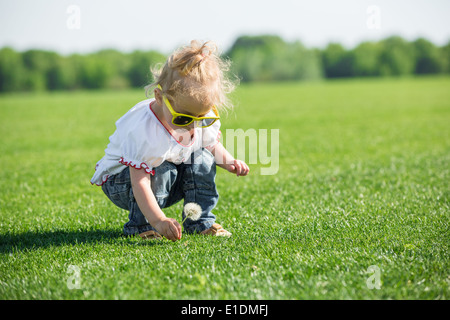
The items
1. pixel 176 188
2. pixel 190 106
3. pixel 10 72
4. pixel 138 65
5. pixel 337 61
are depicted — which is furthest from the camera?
pixel 337 61

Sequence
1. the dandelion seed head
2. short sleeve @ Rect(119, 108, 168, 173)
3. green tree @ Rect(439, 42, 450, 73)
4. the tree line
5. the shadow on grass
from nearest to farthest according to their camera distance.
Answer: short sleeve @ Rect(119, 108, 168, 173)
the shadow on grass
the dandelion seed head
the tree line
green tree @ Rect(439, 42, 450, 73)

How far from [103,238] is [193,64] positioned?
1.32 metres

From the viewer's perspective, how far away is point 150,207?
8.70ft

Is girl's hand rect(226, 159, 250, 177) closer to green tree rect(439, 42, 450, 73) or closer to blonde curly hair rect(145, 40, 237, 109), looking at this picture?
blonde curly hair rect(145, 40, 237, 109)

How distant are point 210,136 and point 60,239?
4.00ft

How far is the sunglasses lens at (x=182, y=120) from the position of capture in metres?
2.60

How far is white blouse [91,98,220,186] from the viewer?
269cm

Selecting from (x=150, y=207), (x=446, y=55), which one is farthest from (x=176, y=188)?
(x=446, y=55)

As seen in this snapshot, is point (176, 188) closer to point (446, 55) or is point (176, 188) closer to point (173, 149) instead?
point (173, 149)

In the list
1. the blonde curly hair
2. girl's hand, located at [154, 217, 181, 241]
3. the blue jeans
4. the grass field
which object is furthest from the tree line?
girl's hand, located at [154, 217, 181, 241]

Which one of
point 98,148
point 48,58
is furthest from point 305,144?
point 48,58

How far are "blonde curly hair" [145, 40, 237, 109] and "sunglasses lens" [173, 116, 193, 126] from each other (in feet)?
0.41

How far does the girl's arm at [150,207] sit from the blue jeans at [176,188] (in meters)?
0.16

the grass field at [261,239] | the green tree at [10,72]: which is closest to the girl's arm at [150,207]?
the grass field at [261,239]
